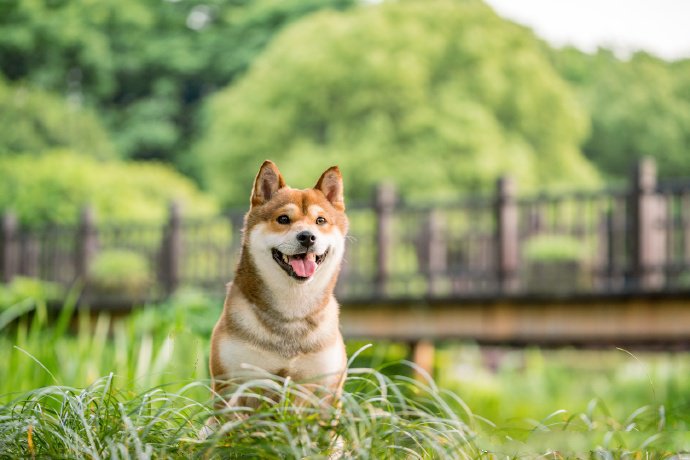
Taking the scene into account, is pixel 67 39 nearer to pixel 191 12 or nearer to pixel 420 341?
pixel 191 12

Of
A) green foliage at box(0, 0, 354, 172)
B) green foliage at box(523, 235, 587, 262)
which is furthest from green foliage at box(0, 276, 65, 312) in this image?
green foliage at box(0, 0, 354, 172)

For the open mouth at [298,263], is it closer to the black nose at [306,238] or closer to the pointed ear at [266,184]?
the black nose at [306,238]

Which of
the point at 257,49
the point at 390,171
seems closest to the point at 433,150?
the point at 390,171

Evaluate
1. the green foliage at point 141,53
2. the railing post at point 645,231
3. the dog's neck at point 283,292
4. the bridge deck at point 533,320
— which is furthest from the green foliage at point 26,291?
the green foliage at point 141,53

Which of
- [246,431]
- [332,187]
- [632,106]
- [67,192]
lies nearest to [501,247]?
[332,187]

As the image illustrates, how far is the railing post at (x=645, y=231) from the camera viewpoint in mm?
11094

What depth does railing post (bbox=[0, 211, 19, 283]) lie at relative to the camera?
17.2m

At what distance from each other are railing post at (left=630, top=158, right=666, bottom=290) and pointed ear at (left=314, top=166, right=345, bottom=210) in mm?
8581

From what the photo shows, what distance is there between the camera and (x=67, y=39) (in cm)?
2958

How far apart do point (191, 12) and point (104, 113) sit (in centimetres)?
565

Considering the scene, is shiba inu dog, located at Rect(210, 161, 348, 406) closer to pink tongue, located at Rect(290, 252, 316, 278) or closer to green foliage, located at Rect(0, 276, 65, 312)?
pink tongue, located at Rect(290, 252, 316, 278)

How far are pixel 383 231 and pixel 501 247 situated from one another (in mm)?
1646

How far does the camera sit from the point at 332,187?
3.05m

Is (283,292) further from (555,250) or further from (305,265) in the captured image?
(555,250)
